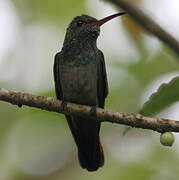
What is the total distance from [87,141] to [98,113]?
1.25m

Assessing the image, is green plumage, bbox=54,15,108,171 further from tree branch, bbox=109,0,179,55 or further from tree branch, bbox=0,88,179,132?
tree branch, bbox=109,0,179,55

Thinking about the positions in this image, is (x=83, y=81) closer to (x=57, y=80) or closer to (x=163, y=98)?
(x=57, y=80)

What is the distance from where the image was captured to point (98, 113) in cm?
346

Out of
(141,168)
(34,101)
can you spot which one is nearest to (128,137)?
(141,168)

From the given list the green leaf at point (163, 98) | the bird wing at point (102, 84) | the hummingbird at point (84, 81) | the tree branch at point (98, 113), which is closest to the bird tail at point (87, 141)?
the hummingbird at point (84, 81)

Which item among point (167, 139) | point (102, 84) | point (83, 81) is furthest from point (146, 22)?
point (102, 84)

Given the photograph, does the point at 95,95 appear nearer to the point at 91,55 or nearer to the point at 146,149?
the point at 91,55

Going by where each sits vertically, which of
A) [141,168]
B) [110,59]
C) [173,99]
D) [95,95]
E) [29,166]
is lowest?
[29,166]

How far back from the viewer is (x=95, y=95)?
4.52m

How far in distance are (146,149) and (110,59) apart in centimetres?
152

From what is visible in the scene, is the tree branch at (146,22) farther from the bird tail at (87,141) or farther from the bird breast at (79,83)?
the bird tail at (87,141)

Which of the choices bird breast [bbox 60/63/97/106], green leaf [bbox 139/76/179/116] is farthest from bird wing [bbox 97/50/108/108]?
green leaf [bbox 139/76/179/116]

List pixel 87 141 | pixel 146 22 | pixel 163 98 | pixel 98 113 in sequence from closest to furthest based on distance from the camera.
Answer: pixel 146 22 < pixel 163 98 < pixel 98 113 < pixel 87 141

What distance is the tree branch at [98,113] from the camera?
3.04 m
